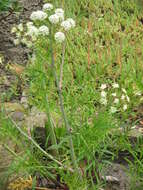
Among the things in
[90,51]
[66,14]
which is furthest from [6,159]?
[66,14]

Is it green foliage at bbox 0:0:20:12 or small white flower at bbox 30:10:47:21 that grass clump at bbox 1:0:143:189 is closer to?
small white flower at bbox 30:10:47:21

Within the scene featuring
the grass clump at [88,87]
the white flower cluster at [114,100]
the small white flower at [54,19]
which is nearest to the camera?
the small white flower at [54,19]

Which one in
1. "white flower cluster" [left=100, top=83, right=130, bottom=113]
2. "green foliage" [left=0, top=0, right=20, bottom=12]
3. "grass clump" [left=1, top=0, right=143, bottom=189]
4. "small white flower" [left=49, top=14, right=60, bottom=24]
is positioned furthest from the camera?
"green foliage" [left=0, top=0, right=20, bottom=12]

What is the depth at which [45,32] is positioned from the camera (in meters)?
2.03

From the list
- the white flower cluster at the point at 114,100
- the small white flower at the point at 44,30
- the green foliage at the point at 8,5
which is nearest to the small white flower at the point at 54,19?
the small white flower at the point at 44,30

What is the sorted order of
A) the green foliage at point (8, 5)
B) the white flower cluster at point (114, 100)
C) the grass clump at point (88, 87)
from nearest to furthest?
the grass clump at point (88, 87), the white flower cluster at point (114, 100), the green foliage at point (8, 5)

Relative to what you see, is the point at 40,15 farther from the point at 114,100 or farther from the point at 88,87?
the point at 88,87

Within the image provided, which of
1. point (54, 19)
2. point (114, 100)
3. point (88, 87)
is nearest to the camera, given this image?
point (54, 19)

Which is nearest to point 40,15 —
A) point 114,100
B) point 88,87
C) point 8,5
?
point 114,100

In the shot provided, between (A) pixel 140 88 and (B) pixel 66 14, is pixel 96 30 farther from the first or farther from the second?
(A) pixel 140 88

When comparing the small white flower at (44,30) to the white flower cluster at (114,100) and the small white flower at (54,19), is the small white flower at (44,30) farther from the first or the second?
the white flower cluster at (114,100)

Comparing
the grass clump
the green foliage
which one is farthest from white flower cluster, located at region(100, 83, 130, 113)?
the green foliage

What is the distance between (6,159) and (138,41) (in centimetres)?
226

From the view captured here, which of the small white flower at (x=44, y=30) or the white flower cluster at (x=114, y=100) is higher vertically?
the small white flower at (x=44, y=30)
